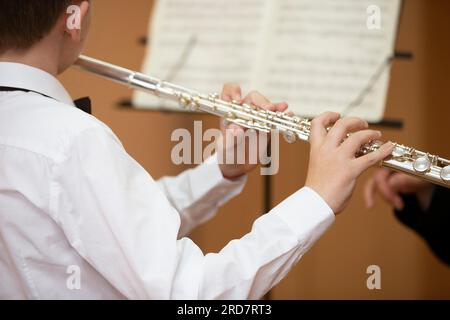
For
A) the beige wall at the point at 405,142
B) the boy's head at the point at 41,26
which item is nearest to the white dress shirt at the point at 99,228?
the boy's head at the point at 41,26

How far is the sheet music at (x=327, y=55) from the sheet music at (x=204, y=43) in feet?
0.25

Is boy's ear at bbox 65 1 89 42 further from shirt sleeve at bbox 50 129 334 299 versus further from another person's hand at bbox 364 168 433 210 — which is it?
another person's hand at bbox 364 168 433 210

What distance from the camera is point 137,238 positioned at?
2.85 feet

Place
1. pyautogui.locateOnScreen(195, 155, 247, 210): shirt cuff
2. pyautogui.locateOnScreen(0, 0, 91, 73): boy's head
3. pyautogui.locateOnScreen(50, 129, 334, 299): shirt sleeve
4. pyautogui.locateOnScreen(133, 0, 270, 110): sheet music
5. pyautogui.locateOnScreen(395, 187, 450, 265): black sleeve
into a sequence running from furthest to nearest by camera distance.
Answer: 1. pyautogui.locateOnScreen(133, 0, 270, 110): sheet music
2. pyautogui.locateOnScreen(395, 187, 450, 265): black sleeve
3. pyautogui.locateOnScreen(195, 155, 247, 210): shirt cuff
4. pyautogui.locateOnScreen(0, 0, 91, 73): boy's head
5. pyautogui.locateOnScreen(50, 129, 334, 299): shirt sleeve

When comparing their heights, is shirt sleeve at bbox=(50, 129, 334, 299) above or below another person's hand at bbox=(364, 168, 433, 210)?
above

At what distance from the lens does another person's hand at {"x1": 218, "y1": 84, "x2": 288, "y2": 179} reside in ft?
3.99

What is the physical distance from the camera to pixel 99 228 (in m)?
0.88

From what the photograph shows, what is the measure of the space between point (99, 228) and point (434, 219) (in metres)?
1.08

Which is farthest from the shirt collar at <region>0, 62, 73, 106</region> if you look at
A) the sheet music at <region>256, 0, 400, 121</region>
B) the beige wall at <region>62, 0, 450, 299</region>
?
the beige wall at <region>62, 0, 450, 299</region>

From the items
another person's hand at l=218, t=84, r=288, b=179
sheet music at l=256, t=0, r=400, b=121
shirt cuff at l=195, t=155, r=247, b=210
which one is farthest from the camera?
sheet music at l=256, t=0, r=400, b=121

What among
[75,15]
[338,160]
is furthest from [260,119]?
[75,15]
